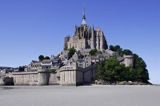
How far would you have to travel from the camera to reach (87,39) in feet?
563

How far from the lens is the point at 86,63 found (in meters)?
129

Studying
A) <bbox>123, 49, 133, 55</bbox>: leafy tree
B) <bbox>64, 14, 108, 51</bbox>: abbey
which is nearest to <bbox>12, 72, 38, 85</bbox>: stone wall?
<bbox>123, 49, 133, 55</bbox>: leafy tree

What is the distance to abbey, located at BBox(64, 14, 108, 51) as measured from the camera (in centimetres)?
16788

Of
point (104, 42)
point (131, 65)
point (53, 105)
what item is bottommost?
point (53, 105)

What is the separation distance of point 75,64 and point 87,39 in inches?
2708

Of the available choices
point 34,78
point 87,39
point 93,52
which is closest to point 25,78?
point 34,78

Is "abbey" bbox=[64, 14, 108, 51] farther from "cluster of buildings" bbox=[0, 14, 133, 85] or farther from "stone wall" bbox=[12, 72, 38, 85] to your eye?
"stone wall" bbox=[12, 72, 38, 85]

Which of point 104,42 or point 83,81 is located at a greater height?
point 104,42

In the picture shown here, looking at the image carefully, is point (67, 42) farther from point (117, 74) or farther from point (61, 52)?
point (117, 74)

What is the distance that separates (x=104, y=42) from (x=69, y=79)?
227ft

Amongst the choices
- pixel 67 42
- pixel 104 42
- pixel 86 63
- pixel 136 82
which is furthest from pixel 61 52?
pixel 136 82

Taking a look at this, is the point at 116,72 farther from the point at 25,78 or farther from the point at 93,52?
the point at 93,52

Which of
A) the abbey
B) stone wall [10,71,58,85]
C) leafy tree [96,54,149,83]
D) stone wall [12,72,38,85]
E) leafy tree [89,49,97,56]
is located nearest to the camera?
leafy tree [96,54,149,83]

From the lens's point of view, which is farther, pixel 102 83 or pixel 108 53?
pixel 108 53
